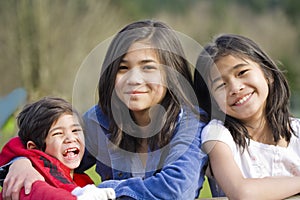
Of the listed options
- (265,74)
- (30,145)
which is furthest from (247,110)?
(30,145)

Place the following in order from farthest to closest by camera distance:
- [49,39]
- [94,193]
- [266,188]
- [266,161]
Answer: [49,39]
[266,161]
[266,188]
[94,193]

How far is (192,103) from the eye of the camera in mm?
1878

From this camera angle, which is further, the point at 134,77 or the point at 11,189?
the point at 134,77

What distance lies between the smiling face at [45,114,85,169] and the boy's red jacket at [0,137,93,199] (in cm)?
3

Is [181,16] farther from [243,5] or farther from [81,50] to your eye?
[81,50]

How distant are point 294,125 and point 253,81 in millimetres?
239

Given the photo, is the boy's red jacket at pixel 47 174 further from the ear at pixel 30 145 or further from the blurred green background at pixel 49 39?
the blurred green background at pixel 49 39

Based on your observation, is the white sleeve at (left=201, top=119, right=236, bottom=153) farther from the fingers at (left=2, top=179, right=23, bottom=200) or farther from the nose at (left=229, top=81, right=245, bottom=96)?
the fingers at (left=2, top=179, right=23, bottom=200)

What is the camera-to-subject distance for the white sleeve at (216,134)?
5.83ft

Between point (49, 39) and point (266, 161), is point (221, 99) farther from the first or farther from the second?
point (49, 39)

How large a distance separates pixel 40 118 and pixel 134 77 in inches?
12.3

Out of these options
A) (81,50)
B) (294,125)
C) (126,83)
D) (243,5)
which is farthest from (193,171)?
(243,5)

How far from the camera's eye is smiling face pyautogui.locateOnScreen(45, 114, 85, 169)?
72.7 inches

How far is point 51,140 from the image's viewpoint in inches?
72.8
